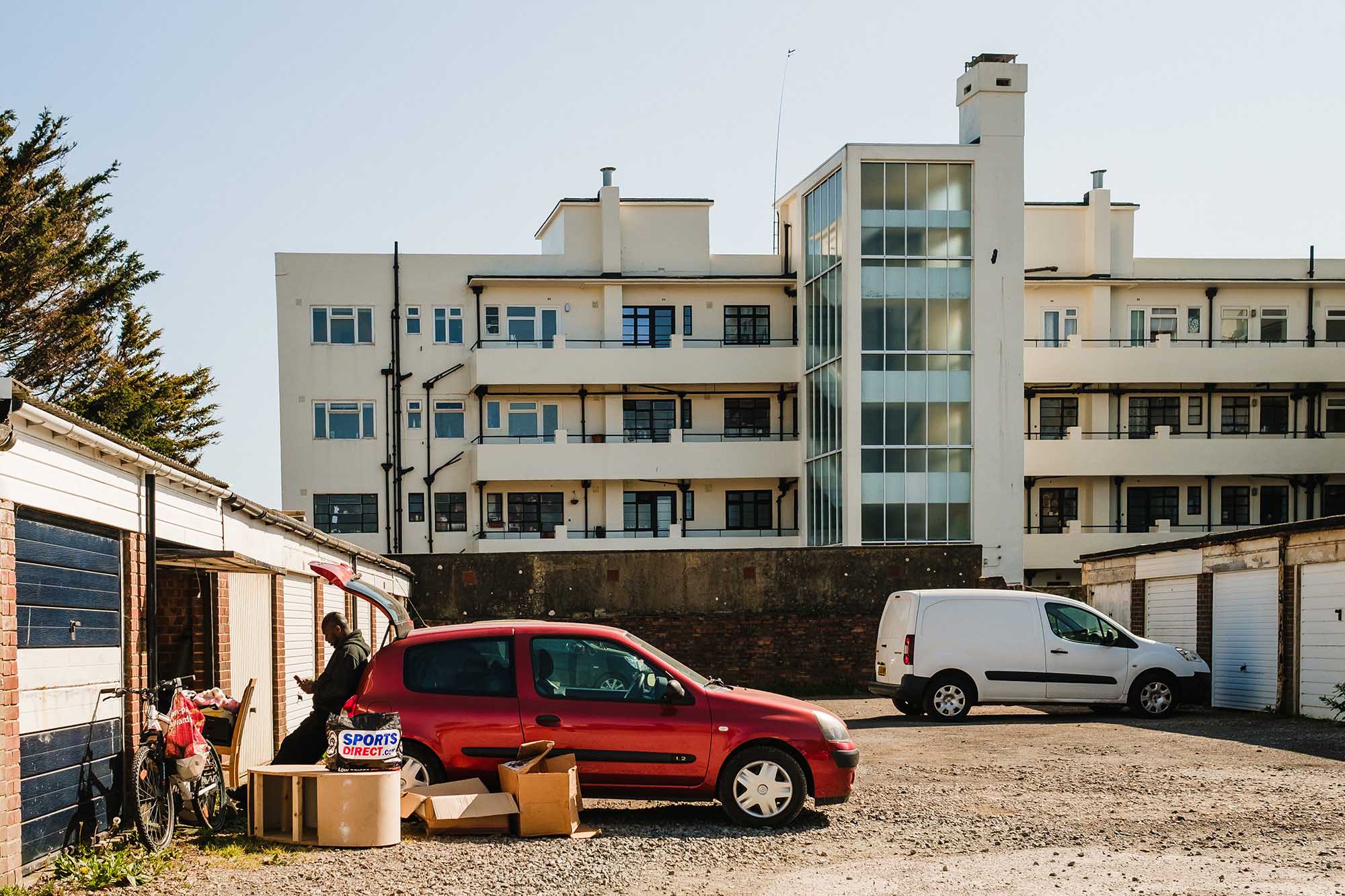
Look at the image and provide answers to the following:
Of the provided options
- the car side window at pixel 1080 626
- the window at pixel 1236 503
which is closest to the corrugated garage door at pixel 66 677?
the car side window at pixel 1080 626

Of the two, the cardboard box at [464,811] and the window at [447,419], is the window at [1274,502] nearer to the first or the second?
the window at [447,419]

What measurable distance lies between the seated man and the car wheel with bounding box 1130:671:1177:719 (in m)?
14.1

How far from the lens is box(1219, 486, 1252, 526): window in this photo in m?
50.6

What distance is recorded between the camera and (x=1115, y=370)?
160 ft

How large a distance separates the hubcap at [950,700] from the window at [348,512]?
28.7 m

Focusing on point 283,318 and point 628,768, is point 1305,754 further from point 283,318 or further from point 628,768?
point 283,318

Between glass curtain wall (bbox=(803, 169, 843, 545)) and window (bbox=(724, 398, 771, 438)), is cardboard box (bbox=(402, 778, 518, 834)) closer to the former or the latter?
glass curtain wall (bbox=(803, 169, 843, 545))

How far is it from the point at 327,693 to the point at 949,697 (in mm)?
12416

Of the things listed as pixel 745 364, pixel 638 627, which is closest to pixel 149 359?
pixel 745 364

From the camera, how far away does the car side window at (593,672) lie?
12062mm

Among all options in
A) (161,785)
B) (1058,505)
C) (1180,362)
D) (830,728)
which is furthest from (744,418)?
(161,785)

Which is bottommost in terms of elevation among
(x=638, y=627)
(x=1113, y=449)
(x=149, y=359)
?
(x=638, y=627)

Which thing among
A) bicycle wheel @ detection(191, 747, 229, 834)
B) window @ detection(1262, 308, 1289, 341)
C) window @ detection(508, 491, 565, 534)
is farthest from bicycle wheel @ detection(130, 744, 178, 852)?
window @ detection(1262, 308, 1289, 341)

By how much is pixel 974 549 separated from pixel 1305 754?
1485 centimetres
